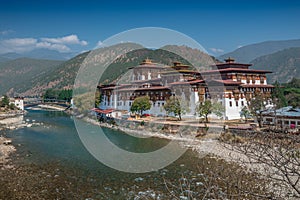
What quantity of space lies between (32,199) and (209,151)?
1001 cm

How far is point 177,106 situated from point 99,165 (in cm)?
1386

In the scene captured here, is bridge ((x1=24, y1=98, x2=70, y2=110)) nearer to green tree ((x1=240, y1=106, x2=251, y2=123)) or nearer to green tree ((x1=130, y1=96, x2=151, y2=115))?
green tree ((x1=130, y1=96, x2=151, y2=115))

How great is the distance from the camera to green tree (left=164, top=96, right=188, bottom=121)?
87.6ft

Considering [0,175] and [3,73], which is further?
[3,73]

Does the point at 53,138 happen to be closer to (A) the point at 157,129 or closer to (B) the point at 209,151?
(A) the point at 157,129

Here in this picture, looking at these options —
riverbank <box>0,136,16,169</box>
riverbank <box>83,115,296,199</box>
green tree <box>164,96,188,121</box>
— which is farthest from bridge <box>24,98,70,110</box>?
riverbank <box>0,136,16,169</box>

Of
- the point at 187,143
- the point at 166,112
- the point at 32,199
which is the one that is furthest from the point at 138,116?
the point at 32,199

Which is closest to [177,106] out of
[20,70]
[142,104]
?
[142,104]

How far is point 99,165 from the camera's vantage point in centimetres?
1410

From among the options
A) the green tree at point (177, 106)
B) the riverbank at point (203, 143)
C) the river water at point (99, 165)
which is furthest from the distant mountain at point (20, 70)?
the river water at point (99, 165)

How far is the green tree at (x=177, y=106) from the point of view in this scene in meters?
26.7

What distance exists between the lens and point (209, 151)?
1683 cm

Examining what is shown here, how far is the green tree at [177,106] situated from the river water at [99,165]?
18.1ft

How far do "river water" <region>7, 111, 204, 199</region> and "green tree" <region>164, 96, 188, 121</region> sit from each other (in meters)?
5.51
